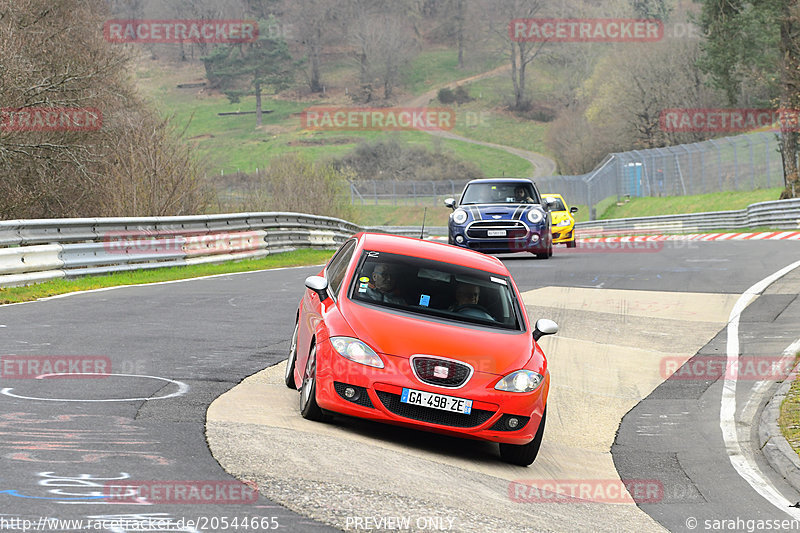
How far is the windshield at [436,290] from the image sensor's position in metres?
8.81

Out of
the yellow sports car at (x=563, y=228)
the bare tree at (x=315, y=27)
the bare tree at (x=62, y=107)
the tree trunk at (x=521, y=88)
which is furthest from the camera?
the bare tree at (x=315, y=27)

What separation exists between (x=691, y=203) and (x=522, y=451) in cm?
4872

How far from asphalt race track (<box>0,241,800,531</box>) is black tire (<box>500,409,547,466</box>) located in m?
0.12

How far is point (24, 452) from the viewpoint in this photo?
21.5 feet

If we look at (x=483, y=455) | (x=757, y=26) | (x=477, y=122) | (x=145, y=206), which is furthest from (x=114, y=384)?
(x=477, y=122)

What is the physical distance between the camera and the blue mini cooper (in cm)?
2384

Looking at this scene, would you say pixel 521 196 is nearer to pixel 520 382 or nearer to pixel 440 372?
pixel 520 382

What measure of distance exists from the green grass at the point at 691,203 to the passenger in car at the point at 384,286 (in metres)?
43.3

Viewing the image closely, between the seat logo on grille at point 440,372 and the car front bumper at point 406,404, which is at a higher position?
the seat logo on grille at point 440,372

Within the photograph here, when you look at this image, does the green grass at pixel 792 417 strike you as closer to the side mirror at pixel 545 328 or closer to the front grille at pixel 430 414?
the side mirror at pixel 545 328

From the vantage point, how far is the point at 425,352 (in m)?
7.95

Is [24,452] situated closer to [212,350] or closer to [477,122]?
[212,350]

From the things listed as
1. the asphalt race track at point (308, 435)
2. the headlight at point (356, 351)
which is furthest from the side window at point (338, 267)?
the asphalt race track at point (308, 435)

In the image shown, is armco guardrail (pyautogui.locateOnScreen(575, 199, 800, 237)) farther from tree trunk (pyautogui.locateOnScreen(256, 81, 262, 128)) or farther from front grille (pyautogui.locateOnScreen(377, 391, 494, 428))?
tree trunk (pyautogui.locateOnScreen(256, 81, 262, 128))
